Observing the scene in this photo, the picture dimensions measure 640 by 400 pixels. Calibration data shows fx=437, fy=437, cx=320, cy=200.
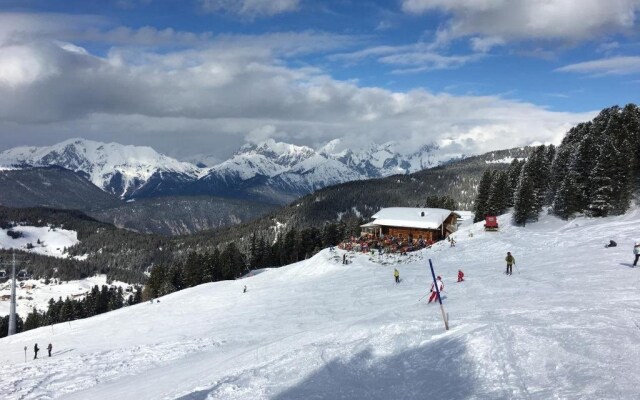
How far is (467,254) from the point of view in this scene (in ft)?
153

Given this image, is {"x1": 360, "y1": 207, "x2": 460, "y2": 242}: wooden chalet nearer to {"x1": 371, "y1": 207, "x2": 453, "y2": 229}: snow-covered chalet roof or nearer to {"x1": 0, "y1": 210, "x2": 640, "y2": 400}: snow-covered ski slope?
{"x1": 371, "y1": 207, "x2": 453, "y2": 229}: snow-covered chalet roof

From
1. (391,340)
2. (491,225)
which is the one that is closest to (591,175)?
(491,225)

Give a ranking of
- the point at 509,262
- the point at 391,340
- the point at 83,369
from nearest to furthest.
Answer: the point at 391,340 → the point at 83,369 → the point at 509,262

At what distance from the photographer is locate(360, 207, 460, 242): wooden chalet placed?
73.3 m

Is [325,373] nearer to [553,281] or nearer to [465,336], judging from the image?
[465,336]

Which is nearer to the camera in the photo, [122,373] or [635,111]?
[122,373]

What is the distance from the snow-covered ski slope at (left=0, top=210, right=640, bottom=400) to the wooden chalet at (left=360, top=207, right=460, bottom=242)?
1062 inches

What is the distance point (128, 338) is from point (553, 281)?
3036 cm

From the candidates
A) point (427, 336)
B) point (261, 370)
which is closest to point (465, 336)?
point (427, 336)

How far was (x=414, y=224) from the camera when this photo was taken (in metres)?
73.0

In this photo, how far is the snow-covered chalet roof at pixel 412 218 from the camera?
238 feet

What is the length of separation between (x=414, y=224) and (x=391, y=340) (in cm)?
5814

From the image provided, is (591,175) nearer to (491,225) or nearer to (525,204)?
(525,204)

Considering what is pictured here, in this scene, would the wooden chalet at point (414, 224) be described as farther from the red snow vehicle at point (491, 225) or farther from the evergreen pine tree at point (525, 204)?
the evergreen pine tree at point (525, 204)
